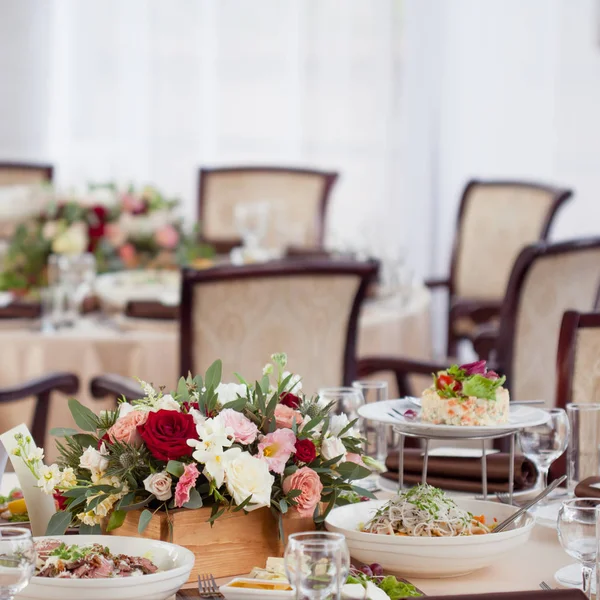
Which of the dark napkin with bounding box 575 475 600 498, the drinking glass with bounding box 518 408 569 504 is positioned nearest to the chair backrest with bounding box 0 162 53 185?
the drinking glass with bounding box 518 408 569 504

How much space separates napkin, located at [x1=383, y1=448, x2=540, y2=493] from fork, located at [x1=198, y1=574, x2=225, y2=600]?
56 cm

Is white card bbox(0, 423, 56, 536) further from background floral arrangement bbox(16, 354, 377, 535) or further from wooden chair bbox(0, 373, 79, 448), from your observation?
wooden chair bbox(0, 373, 79, 448)

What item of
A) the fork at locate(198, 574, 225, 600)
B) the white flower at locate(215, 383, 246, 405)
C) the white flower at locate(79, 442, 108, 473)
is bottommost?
the fork at locate(198, 574, 225, 600)

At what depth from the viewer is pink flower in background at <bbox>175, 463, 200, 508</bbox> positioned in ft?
5.01

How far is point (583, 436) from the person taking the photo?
1988 millimetres

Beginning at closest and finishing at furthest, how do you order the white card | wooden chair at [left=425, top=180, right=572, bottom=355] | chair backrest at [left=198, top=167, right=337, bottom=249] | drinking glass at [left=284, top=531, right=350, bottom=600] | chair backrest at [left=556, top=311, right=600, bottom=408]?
drinking glass at [left=284, top=531, right=350, bottom=600] → the white card → chair backrest at [left=556, top=311, right=600, bottom=408] → wooden chair at [left=425, top=180, right=572, bottom=355] → chair backrest at [left=198, top=167, right=337, bottom=249]

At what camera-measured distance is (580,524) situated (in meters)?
1.48

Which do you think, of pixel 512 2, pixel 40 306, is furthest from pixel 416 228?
pixel 40 306

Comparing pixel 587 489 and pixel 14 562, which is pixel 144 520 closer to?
pixel 14 562

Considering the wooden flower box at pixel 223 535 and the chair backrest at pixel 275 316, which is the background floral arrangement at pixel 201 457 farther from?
the chair backrest at pixel 275 316

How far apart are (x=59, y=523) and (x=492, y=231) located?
439 centimetres

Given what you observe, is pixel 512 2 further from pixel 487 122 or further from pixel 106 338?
pixel 106 338

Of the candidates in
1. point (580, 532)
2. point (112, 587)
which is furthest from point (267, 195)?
point (112, 587)

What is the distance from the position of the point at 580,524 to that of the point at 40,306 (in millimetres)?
2511
